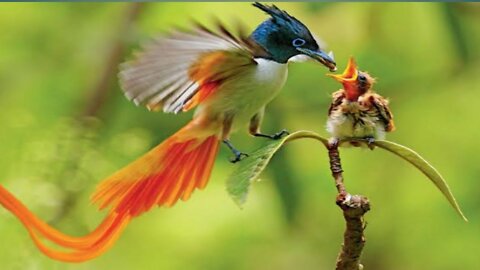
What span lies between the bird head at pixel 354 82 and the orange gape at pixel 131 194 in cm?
8

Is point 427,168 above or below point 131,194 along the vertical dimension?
above

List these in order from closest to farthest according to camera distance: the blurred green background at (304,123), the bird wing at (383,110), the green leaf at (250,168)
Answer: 1. the green leaf at (250,168)
2. the bird wing at (383,110)
3. the blurred green background at (304,123)

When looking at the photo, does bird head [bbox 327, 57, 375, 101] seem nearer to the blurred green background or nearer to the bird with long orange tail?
→ the bird with long orange tail

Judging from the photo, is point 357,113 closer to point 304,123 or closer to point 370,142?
point 370,142

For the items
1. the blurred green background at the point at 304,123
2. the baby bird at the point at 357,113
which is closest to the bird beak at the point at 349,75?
the baby bird at the point at 357,113

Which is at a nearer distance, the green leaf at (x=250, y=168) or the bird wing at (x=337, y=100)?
the green leaf at (x=250, y=168)

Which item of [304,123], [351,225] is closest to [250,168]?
[351,225]

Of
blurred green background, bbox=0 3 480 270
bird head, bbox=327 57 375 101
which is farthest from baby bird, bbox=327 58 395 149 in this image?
blurred green background, bbox=0 3 480 270

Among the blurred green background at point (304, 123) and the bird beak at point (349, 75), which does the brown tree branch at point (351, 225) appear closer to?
the bird beak at point (349, 75)

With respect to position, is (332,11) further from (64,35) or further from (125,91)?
(125,91)

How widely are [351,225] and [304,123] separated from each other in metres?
0.72

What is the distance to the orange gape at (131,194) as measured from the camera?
0.48m

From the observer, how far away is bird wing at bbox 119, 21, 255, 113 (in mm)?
436

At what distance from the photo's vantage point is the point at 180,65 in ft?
1.51
